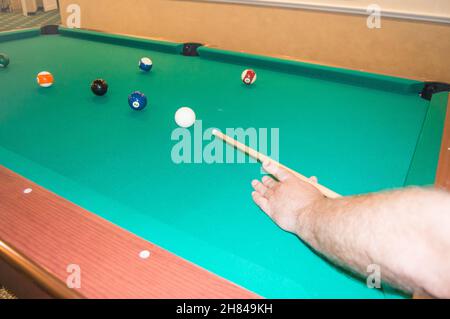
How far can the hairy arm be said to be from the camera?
22.4 inches

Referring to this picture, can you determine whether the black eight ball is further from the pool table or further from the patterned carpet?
the patterned carpet

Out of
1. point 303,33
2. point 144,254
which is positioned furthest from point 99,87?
point 303,33

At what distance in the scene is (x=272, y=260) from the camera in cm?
78

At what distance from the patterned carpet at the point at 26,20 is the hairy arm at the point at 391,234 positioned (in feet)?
24.9

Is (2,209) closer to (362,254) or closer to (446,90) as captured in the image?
(362,254)

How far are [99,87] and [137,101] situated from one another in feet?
1.06

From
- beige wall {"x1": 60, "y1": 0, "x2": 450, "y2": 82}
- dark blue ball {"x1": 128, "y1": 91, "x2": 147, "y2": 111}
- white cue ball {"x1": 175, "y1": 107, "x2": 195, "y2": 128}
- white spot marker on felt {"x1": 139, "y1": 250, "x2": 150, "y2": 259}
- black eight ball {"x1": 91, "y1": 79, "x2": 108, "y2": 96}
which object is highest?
beige wall {"x1": 60, "y1": 0, "x2": 450, "y2": 82}

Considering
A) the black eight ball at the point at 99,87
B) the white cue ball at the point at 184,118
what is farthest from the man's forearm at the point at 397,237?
the black eight ball at the point at 99,87

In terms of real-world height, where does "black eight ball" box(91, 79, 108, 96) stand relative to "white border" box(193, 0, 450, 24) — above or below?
below

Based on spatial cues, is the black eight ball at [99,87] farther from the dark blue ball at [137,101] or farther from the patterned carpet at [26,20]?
the patterned carpet at [26,20]

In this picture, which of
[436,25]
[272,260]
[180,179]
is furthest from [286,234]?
[436,25]

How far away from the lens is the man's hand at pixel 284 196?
86 centimetres

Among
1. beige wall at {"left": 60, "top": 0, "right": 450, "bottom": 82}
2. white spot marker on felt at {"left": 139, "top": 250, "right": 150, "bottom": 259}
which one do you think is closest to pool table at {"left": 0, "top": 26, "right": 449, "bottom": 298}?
white spot marker on felt at {"left": 139, "top": 250, "right": 150, "bottom": 259}
